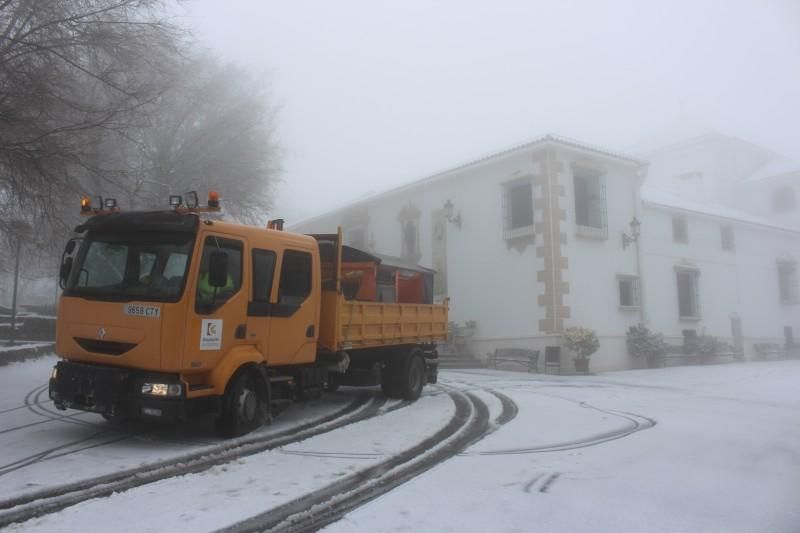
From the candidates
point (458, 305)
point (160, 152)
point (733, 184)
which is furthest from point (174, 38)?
point (733, 184)

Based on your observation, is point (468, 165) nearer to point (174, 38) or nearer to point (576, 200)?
point (576, 200)

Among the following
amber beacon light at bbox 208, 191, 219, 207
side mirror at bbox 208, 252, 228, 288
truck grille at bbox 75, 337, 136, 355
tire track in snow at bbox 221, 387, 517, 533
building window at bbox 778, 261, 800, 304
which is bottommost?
tire track in snow at bbox 221, 387, 517, 533

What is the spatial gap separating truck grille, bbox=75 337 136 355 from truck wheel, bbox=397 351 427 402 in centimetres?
501

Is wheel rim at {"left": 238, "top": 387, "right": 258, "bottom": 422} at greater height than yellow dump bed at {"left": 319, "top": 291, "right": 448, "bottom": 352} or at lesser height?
lesser

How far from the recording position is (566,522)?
402 cm

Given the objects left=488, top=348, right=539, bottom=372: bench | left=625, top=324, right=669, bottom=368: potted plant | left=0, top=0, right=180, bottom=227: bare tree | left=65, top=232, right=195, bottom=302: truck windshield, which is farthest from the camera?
left=625, top=324, right=669, bottom=368: potted plant

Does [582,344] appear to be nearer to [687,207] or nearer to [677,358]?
[677,358]

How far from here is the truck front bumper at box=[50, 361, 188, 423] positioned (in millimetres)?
5867

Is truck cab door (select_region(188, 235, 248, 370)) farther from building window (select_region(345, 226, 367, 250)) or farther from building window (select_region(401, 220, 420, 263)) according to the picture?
building window (select_region(345, 226, 367, 250))

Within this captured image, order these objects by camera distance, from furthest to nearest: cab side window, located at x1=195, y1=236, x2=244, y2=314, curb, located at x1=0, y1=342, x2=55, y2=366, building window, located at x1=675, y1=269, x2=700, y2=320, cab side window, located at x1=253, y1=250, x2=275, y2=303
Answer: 1. building window, located at x1=675, y1=269, x2=700, y2=320
2. curb, located at x1=0, y1=342, x2=55, y2=366
3. cab side window, located at x1=253, y1=250, x2=275, y2=303
4. cab side window, located at x1=195, y1=236, x2=244, y2=314

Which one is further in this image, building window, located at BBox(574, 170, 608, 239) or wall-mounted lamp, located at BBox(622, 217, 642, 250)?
wall-mounted lamp, located at BBox(622, 217, 642, 250)

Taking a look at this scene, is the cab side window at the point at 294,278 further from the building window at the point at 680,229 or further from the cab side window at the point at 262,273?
the building window at the point at 680,229

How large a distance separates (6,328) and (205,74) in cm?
1211

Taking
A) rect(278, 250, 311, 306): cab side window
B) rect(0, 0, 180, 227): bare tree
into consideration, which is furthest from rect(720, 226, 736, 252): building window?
rect(0, 0, 180, 227): bare tree
